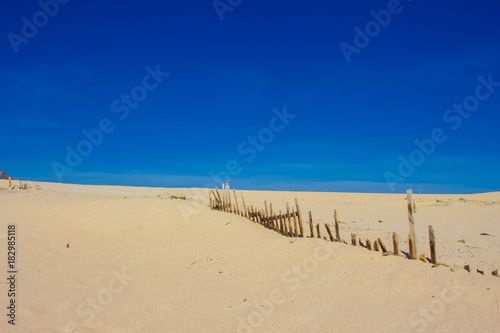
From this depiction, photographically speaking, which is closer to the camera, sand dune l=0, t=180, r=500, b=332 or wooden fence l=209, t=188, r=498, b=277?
sand dune l=0, t=180, r=500, b=332

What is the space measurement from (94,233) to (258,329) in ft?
27.5

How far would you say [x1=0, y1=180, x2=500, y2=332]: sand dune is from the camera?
187 inches

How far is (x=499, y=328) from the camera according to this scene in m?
4.18

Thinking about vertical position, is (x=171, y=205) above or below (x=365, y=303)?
above

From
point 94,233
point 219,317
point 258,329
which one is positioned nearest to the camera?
point 258,329

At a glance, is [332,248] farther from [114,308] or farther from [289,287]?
[114,308]

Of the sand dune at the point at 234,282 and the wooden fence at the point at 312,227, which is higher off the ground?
the wooden fence at the point at 312,227

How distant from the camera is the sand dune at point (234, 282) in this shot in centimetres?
475

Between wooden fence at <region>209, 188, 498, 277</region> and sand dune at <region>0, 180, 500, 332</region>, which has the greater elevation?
wooden fence at <region>209, 188, 498, 277</region>

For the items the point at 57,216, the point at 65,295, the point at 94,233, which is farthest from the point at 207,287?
the point at 57,216

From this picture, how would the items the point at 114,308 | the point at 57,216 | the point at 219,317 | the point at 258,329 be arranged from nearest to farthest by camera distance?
the point at 258,329 → the point at 219,317 → the point at 114,308 → the point at 57,216

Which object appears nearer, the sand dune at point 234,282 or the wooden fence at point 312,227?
the sand dune at point 234,282

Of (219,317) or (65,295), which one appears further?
(65,295)

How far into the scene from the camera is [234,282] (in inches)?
257
